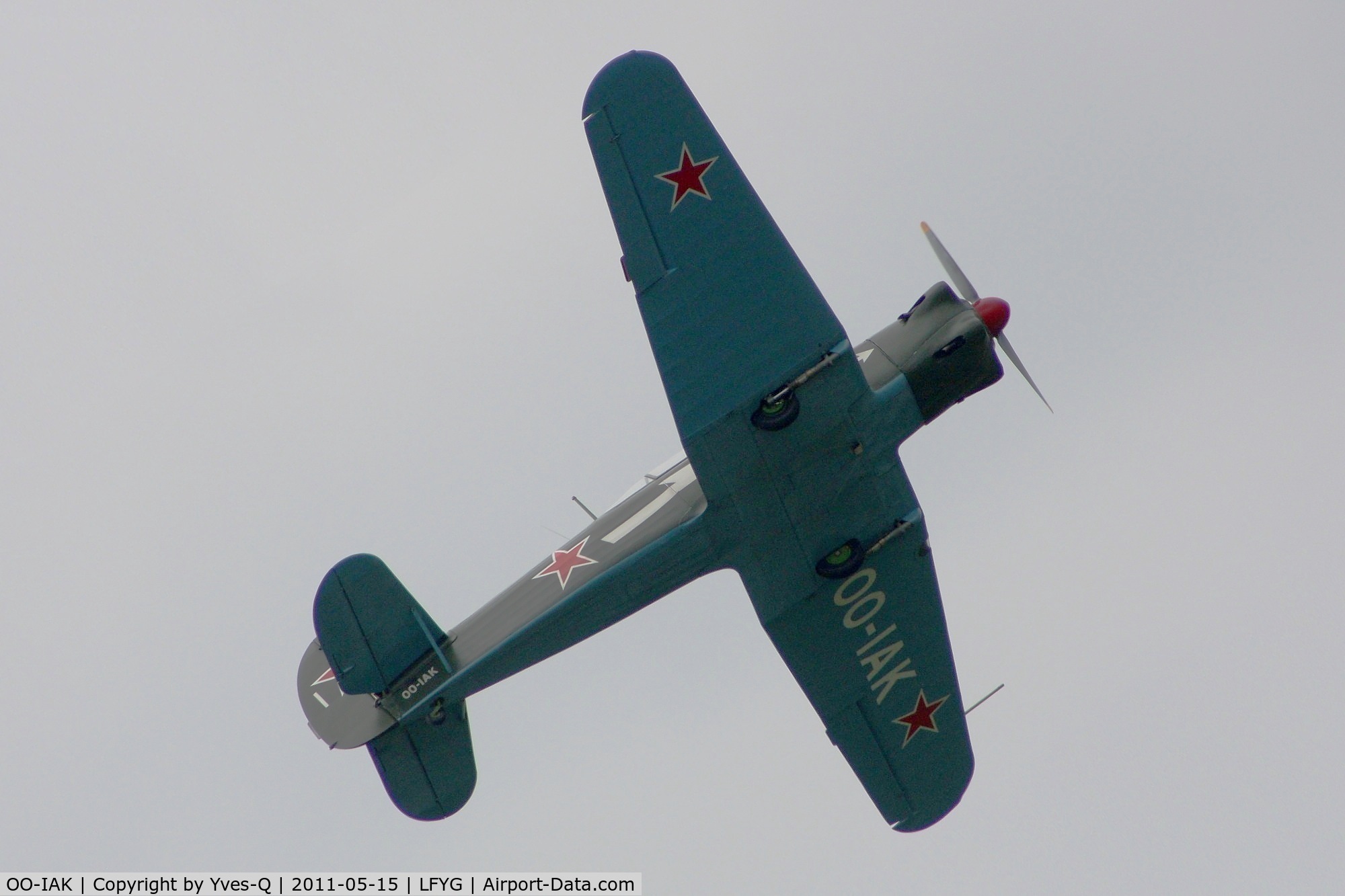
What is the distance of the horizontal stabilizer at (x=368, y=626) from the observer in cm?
1225

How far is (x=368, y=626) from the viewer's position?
12469 millimetres

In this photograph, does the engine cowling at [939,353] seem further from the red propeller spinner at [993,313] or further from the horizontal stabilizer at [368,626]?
the horizontal stabilizer at [368,626]

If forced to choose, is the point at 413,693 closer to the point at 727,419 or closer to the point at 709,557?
the point at 709,557

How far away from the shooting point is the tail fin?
486 inches

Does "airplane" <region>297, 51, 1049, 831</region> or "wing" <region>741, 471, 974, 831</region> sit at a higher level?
"airplane" <region>297, 51, 1049, 831</region>

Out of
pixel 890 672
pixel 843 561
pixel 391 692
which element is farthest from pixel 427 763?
pixel 890 672

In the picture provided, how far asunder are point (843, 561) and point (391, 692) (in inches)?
179

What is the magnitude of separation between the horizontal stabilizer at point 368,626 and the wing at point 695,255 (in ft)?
10.9

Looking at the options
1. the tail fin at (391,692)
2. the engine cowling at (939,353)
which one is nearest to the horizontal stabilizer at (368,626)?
the tail fin at (391,692)

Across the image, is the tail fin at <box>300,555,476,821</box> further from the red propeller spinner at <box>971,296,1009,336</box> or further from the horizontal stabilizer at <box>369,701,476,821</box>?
the red propeller spinner at <box>971,296,1009,336</box>

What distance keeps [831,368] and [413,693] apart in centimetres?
510

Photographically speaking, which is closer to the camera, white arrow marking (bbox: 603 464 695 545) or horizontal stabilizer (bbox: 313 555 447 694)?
horizontal stabilizer (bbox: 313 555 447 694)

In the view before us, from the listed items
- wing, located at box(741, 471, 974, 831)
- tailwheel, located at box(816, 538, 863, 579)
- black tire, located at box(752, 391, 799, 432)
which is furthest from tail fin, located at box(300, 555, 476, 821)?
black tire, located at box(752, 391, 799, 432)

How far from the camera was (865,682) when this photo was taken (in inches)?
552
